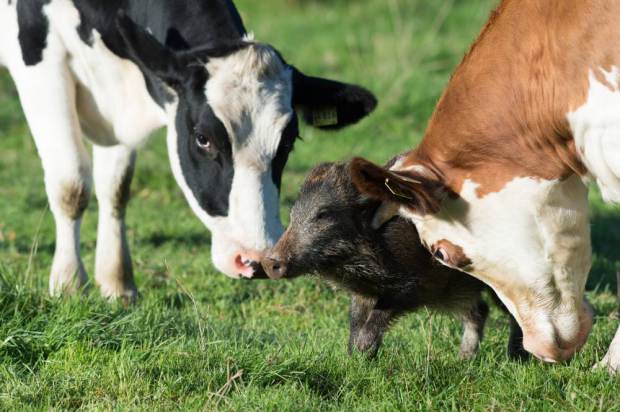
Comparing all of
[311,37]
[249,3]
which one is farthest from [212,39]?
[249,3]

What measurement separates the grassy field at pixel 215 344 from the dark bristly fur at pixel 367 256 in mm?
202

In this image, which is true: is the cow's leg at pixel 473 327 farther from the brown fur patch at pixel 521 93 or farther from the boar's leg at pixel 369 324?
the brown fur patch at pixel 521 93

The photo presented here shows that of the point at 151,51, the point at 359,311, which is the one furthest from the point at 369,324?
the point at 151,51

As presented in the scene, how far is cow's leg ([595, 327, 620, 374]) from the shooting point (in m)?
4.85

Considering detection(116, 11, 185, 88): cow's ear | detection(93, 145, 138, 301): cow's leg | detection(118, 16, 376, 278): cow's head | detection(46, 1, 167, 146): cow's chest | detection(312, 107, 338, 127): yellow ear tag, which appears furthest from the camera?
detection(93, 145, 138, 301): cow's leg

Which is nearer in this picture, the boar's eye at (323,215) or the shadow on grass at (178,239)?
the boar's eye at (323,215)

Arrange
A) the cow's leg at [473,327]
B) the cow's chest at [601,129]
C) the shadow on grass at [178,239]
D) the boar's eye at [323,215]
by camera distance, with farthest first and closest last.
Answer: the shadow on grass at [178,239], the cow's leg at [473,327], the boar's eye at [323,215], the cow's chest at [601,129]

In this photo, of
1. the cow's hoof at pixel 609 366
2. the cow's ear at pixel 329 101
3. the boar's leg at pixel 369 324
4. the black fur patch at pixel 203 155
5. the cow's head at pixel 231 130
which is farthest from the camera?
the cow's ear at pixel 329 101

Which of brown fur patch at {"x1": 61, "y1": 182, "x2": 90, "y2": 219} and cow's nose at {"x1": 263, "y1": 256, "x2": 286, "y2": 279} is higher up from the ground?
cow's nose at {"x1": 263, "y1": 256, "x2": 286, "y2": 279}

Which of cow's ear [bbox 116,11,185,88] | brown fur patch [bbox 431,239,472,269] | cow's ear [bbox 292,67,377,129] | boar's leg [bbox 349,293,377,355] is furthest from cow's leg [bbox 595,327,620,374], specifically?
cow's ear [bbox 116,11,185,88]

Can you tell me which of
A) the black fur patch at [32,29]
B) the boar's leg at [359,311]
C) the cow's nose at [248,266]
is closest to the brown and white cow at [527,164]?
the boar's leg at [359,311]

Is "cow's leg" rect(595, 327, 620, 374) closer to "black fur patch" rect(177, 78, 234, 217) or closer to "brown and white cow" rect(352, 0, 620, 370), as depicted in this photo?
"brown and white cow" rect(352, 0, 620, 370)

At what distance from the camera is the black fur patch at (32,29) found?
666 centimetres

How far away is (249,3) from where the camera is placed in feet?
61.9
